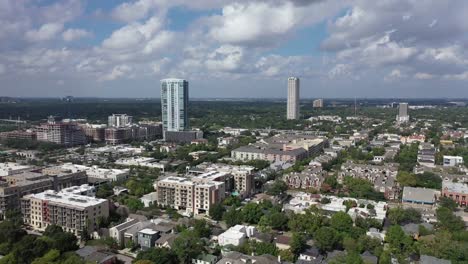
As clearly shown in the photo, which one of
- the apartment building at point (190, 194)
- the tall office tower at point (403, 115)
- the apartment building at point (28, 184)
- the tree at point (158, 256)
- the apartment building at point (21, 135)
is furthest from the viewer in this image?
the tall office tower at point (403, 115)

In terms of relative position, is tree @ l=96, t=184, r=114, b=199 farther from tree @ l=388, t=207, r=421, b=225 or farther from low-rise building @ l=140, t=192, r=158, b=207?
tree @ l=388, t=207, r=421, b=225

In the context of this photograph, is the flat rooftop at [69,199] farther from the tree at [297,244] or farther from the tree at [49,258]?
the tree at [297,244]

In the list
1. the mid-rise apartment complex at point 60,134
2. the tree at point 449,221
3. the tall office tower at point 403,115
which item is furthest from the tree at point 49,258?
the tall office tower at point 403,115

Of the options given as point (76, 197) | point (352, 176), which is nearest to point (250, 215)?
point (76, 197)

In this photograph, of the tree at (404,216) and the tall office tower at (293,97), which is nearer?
the tree at (404,216)

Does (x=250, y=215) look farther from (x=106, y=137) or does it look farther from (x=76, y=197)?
(x=106, y=137)

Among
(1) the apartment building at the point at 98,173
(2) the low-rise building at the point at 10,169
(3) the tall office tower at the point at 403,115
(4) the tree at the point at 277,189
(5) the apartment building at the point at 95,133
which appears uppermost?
(3) the tall office tower at the point at 403,115

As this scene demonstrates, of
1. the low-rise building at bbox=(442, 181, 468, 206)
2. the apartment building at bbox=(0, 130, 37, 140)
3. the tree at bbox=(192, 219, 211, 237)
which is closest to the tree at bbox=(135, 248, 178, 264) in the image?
the tree at bbox=(192, 219, 211, 237)
